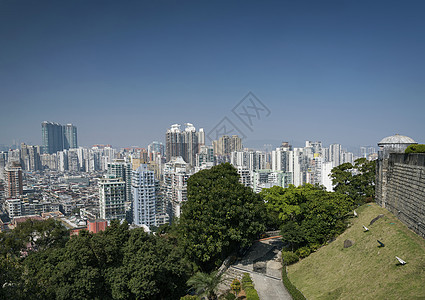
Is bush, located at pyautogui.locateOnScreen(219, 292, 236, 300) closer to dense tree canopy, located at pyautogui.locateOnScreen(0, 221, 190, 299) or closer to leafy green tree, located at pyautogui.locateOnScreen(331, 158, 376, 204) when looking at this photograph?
dense tree canopy, located at pyautogui.locateOnScreen(0, 221, 190, 299)

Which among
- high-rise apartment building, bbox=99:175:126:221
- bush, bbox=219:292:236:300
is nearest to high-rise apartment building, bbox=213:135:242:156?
high-rise apartment building, bbox=99:175:126:221

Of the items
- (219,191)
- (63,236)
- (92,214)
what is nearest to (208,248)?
(219,191)

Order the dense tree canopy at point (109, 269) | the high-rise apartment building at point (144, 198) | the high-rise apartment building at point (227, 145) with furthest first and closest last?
1. the high-rise apartment building at point (227, 145)
2. the high-rise apartment building at point (144, 198)
3. the dense tree canopy at point (109, 269)

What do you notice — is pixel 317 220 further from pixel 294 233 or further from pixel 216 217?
pixel 216 217

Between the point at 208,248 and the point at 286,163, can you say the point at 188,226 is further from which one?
the point at 286,163

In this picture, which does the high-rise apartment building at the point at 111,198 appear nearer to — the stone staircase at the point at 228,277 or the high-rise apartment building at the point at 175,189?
the high-rise apartment building at the point at 175,189

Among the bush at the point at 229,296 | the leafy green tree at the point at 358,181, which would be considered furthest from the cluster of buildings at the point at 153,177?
the bush at the point at 229,296
